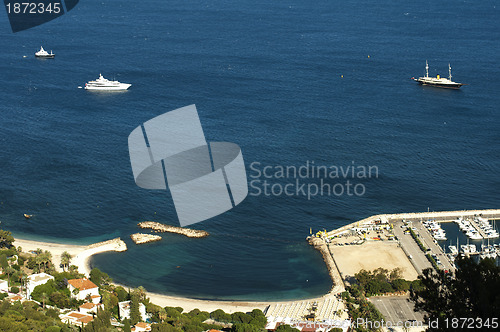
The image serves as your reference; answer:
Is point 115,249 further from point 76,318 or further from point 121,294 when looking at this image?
point 76,318

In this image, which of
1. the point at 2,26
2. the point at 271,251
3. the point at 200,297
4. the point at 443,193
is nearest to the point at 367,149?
→ the point at 443,193

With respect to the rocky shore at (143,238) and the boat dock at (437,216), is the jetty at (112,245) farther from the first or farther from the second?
the boat dock at (437,216)

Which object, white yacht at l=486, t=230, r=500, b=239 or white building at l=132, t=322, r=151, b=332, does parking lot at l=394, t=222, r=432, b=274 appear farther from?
white building at l=132, t=322, r=151, b=332

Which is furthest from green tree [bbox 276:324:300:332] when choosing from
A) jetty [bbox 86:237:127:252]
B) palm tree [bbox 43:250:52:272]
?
palm tree [bbox 43:250:52:272]

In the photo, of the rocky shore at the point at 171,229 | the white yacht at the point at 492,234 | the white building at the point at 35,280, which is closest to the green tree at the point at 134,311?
the white building at the point at 35,280

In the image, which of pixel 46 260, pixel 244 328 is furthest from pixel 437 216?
pixel 46 260

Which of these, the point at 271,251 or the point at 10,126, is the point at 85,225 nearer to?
the point at 271,251
